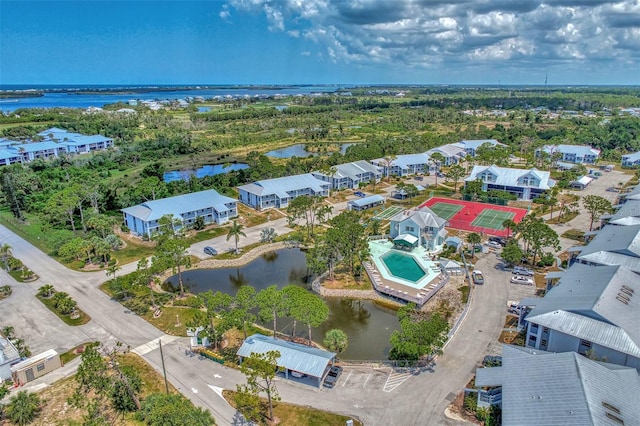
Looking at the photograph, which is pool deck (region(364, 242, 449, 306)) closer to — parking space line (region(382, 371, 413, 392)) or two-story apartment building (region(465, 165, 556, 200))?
parking space line (region(382, 371, 413, 392))

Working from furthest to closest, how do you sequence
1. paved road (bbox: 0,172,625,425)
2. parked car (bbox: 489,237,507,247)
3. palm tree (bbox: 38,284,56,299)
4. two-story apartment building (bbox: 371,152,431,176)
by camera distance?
1. two-story apartment building (bbox: 371,152,431,176)
2. parked car (bbox: 489,237,507,247)
3. palm tree (bbox: 38,284,56,299)
4. paved road (bbox: 0,172,625,425)

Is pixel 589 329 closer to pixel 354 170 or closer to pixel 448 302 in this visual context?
pixel 448 302

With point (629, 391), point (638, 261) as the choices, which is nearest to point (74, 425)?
point (629, 391)

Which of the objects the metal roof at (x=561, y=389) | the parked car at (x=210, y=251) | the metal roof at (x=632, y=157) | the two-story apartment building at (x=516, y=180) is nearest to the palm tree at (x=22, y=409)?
the parked car at (x=210, y=251)

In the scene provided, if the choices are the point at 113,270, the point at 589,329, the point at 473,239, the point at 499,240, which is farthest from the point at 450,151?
the point at 113,270

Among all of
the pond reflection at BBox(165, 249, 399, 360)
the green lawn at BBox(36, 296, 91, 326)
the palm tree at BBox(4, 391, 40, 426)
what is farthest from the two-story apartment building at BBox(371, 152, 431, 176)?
the palm tree at BBox(4, 391, 40, 426)

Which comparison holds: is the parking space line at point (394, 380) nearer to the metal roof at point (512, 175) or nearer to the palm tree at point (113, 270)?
the palm tree at point (113, 270)
